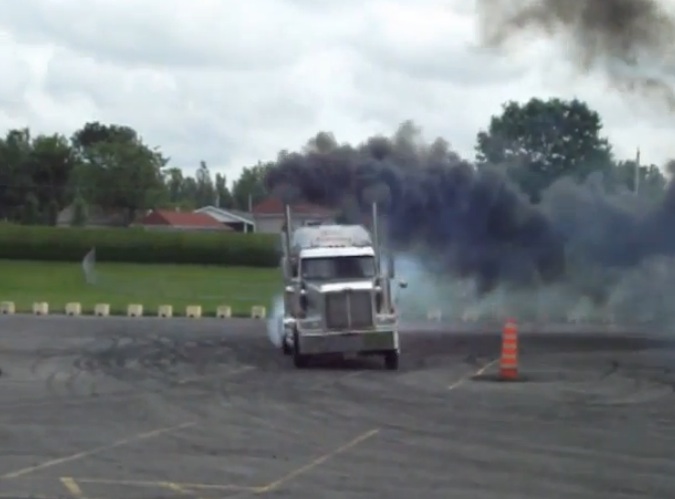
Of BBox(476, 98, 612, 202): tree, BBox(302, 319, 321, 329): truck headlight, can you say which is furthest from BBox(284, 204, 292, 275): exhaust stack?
BBox(476, 98, 612, 202): tree

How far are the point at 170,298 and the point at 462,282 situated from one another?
2049cm

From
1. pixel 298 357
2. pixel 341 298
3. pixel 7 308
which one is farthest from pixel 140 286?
Result: pixel 341 298

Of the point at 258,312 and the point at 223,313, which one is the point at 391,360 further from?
the point at 223,313

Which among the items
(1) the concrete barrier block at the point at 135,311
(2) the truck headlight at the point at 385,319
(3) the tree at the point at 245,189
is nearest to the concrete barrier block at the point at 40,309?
(1) the concrete barrier block at the point at 135,311

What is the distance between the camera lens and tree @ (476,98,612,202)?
74.1m

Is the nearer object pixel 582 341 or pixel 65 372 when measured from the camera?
pixel 65 372

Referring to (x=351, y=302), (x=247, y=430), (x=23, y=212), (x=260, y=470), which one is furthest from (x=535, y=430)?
(x=23, y=212)

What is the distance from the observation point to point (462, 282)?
53.7 metres

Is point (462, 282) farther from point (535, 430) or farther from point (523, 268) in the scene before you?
point (535, 430)

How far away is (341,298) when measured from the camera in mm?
31328

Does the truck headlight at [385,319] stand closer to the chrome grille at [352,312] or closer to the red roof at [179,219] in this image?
the chrome grille at [352,312]

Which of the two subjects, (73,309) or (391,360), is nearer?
(391,360)

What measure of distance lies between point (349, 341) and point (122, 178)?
8949 centimetres

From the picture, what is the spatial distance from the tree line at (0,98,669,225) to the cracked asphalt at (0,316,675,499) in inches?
587
